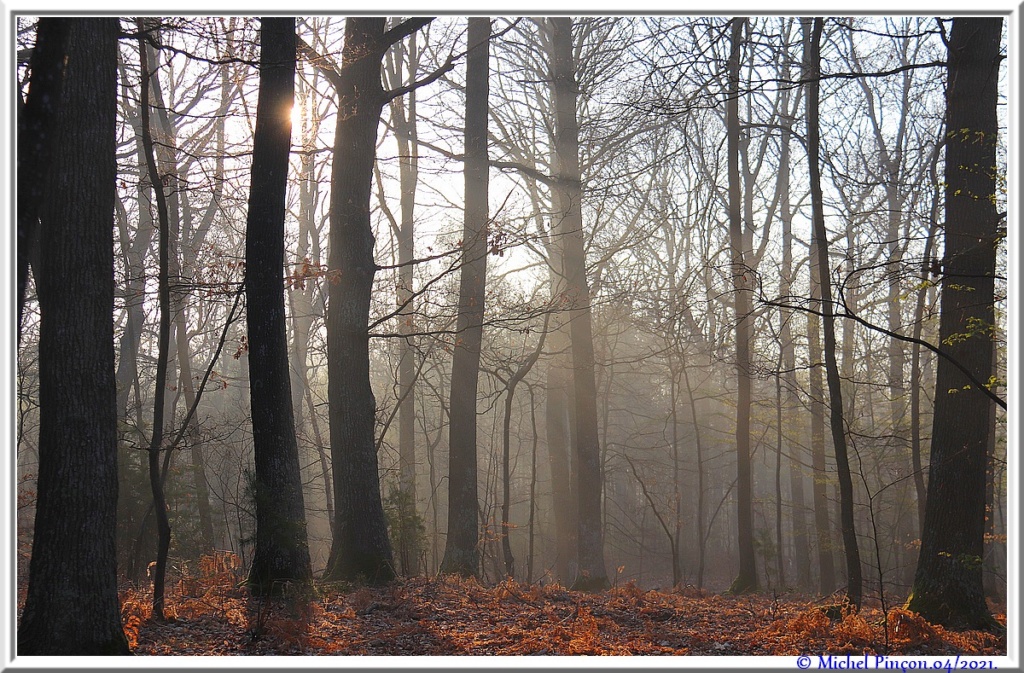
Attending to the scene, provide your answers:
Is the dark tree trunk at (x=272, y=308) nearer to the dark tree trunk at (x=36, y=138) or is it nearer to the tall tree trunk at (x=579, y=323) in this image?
the dark tree trunk at (x=36, y=138)

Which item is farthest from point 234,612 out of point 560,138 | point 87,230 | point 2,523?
point 560,138

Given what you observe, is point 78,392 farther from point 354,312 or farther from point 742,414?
point 742,414

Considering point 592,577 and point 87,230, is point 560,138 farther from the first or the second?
point 87,230

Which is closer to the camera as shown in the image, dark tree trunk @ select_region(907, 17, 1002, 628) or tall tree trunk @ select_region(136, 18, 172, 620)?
tall tree trunk @ select_region(136, 18, 172, 620)

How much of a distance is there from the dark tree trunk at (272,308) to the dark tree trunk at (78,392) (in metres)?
1.59

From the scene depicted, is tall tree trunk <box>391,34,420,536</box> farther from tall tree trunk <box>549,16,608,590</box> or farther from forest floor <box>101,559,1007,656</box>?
forest floor <box>101,559,1007,656</box>

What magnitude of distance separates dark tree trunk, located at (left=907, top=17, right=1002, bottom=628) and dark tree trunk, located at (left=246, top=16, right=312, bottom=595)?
5530 mm

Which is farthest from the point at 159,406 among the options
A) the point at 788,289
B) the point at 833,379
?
the point at 788,289

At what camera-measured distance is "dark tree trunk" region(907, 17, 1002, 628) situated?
20.7ft

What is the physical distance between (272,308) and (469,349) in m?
4.13

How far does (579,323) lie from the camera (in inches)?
475

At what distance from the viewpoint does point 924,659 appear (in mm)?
4922

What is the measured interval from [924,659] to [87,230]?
246 inches

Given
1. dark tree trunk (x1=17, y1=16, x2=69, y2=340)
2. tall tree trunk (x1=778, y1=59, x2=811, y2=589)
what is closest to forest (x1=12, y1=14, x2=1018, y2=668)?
dark tree trunk (x1=17, y1=16, x2=69, y2=340)
